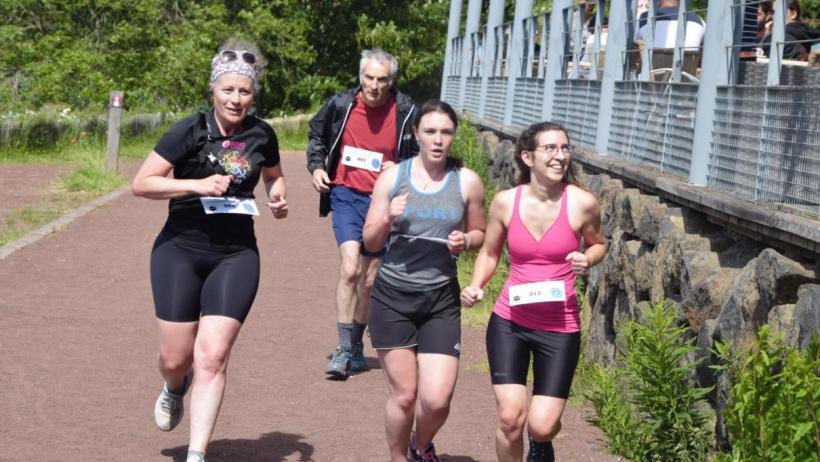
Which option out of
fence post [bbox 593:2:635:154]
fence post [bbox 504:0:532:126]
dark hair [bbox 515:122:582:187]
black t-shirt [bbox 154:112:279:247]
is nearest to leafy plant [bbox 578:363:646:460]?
dark hair [bbox 515:122:582:187]

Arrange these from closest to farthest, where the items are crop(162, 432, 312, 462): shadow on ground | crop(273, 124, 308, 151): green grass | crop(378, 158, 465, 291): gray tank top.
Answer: crop(378, 158, 465, 291): gray tank top → crop(162, 432, 312, 462): shadow on ground → crop(273, 124, 308, 151): green grass

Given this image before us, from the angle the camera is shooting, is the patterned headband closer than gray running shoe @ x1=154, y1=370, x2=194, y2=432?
Yes

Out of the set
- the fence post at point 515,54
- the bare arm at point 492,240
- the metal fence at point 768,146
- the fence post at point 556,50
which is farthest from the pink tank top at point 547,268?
the fence post at point 515,54

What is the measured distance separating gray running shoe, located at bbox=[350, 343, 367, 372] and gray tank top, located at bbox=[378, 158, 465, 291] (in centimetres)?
295

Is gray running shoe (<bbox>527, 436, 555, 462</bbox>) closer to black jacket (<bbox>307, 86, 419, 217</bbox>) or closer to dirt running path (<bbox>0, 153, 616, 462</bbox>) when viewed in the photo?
dirt running path (<bbox>0, 153, 616, 462</bbox>)

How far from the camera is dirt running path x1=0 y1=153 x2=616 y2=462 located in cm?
677

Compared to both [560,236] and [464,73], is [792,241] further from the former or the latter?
[464,73]

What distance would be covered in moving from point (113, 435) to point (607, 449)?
98.9 inches

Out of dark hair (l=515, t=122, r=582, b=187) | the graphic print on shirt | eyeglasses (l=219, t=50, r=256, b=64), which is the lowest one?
the graphic print on shirt

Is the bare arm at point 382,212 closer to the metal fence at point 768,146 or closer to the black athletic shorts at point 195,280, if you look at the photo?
the black athletic shorts at point 195,280

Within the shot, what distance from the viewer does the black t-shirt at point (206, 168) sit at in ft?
20.0

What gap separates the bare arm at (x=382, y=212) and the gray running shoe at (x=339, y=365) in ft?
8.72

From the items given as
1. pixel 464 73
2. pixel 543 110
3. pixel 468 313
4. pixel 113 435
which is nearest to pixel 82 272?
pixel 468 313

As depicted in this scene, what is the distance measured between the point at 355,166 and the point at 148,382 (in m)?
1.90
